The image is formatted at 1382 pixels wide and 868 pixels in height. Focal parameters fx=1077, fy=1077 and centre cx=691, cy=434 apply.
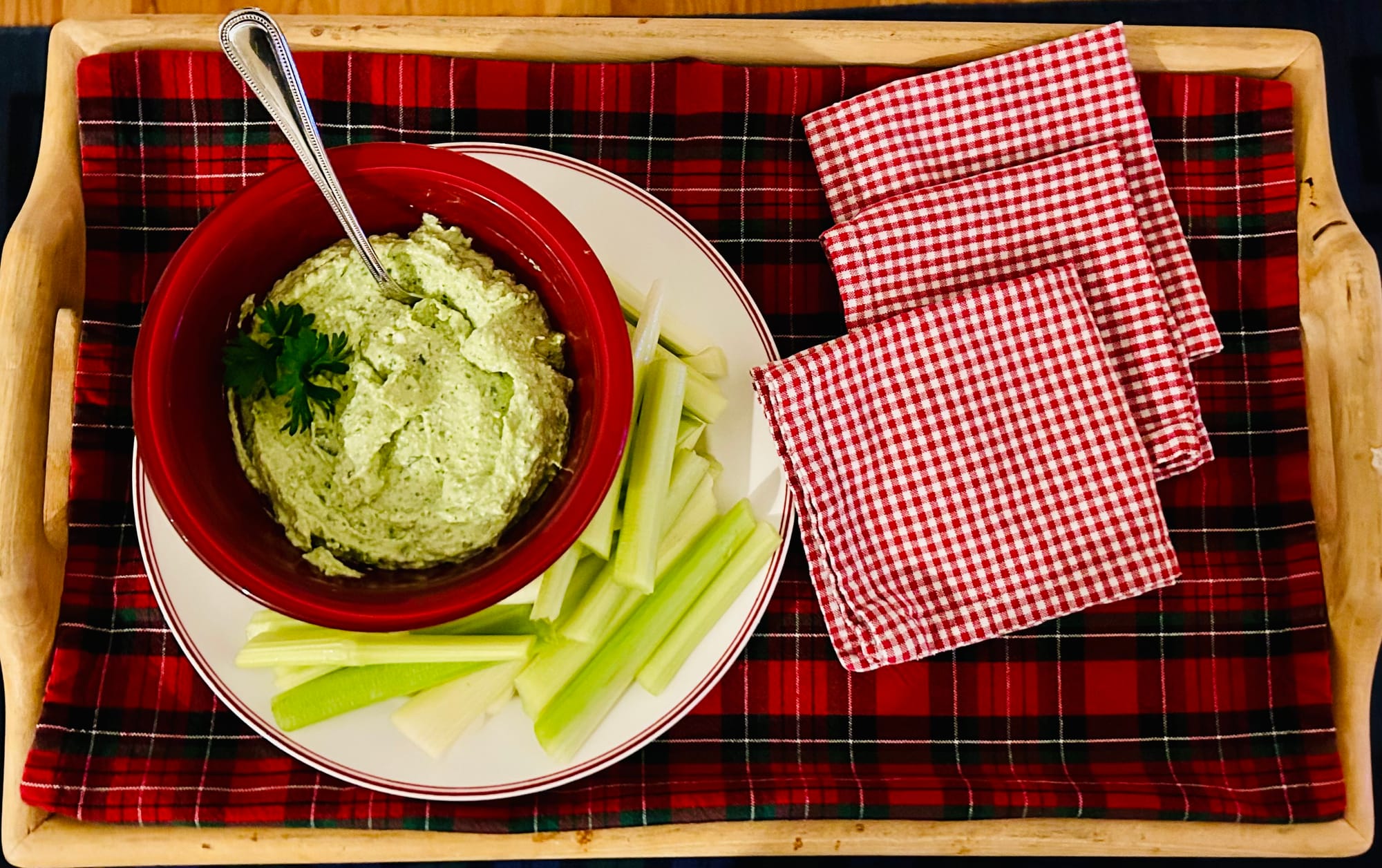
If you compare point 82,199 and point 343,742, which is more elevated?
point 82,199

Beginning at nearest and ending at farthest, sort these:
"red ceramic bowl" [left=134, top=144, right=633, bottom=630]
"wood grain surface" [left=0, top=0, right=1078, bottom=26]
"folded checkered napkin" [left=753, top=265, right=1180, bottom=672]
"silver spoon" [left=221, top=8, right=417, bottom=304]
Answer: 1. "silver spoon" [left=221, top=8, right=417, bottom=304]
2. "red ceramic bowl" [left=134, top=144, right=633, bottom=630]
3. "folded checkered napkin" [left=753, top=265, right=1180, bottom=672]
4. "wood grain surface" [left=0, top=0, right=1078, bottom=26]

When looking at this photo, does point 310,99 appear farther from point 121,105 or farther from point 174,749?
point 174,749

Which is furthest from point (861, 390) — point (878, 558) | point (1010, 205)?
point (1010, 205)

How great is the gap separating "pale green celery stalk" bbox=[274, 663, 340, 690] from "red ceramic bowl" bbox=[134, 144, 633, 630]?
0.77ft

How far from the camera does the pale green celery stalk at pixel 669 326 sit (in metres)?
1.51

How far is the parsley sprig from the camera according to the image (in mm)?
1219

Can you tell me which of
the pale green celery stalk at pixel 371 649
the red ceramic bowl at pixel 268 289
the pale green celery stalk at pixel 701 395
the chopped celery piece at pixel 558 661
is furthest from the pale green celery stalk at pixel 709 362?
the pale green celery stalk at pixel 371 649

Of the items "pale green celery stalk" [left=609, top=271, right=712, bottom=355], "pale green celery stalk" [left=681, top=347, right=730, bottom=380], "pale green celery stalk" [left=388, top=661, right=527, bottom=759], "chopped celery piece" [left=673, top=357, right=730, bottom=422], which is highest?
"pale green celery stalk" [left=609, top=271, right=712, bottom=355]

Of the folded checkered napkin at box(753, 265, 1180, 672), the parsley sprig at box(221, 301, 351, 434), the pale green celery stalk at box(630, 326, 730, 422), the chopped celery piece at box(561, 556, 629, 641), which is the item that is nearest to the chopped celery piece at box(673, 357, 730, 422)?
the pale green celery stalk at box(630, 326, 730, 422)

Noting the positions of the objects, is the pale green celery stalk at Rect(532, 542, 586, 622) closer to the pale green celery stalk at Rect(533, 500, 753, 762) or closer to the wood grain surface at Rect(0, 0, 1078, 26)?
the pale green celery stalk at Rect(533, 500, 753, 762)

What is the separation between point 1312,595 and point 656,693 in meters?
1.03

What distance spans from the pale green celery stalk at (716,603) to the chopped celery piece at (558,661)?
3.0 inches

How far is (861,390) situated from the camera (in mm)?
1560

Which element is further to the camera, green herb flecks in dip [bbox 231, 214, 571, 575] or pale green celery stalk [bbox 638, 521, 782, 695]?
pale green celery stalk [bbox 638, 521, 782, 695]
